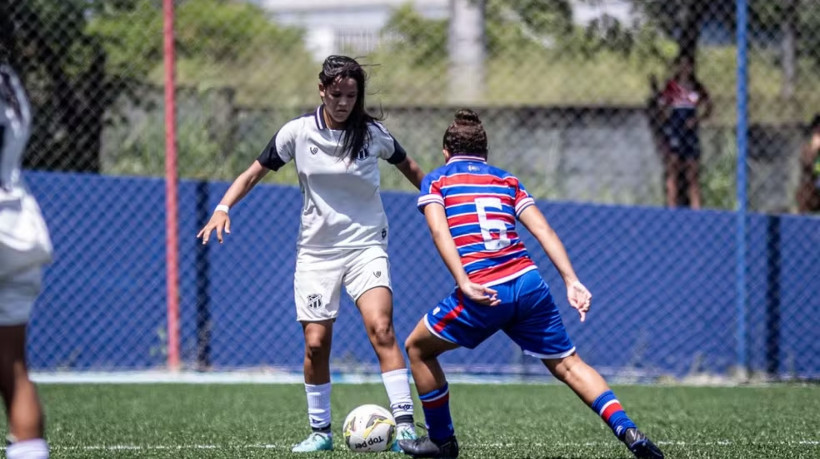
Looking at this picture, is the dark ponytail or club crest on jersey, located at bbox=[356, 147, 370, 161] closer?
the dark ponytail

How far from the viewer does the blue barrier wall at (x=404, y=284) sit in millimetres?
8742

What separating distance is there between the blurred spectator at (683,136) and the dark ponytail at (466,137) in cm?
490

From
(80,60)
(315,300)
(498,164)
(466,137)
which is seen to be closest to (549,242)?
(466,137)

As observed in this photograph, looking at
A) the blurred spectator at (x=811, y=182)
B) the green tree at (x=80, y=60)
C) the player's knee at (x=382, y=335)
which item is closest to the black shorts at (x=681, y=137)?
the blurred spectator at (x=811, y=182)

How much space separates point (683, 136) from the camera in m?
9.50

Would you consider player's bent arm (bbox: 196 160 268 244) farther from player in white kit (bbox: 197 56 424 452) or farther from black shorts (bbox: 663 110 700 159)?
black shorts (bbox: 663 110 700 159)

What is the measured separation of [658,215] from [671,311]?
0.77m

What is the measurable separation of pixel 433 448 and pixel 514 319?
69cm

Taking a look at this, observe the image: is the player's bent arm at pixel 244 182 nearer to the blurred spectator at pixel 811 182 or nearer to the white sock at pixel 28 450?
the white sock at pixel 28 450

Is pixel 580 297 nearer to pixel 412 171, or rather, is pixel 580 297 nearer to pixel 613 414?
pixel 613 414

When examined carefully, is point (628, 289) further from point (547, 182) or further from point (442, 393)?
point (442, 393)

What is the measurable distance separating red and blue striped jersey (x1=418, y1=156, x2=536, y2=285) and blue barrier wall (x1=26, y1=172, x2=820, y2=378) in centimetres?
425

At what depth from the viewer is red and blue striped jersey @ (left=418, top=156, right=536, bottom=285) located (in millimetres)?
4645

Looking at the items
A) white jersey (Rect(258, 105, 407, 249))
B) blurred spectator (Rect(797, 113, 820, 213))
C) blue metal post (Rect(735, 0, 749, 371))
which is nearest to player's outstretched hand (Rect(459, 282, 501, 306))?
white jersey (Rect(258, 105, 407, 249))
